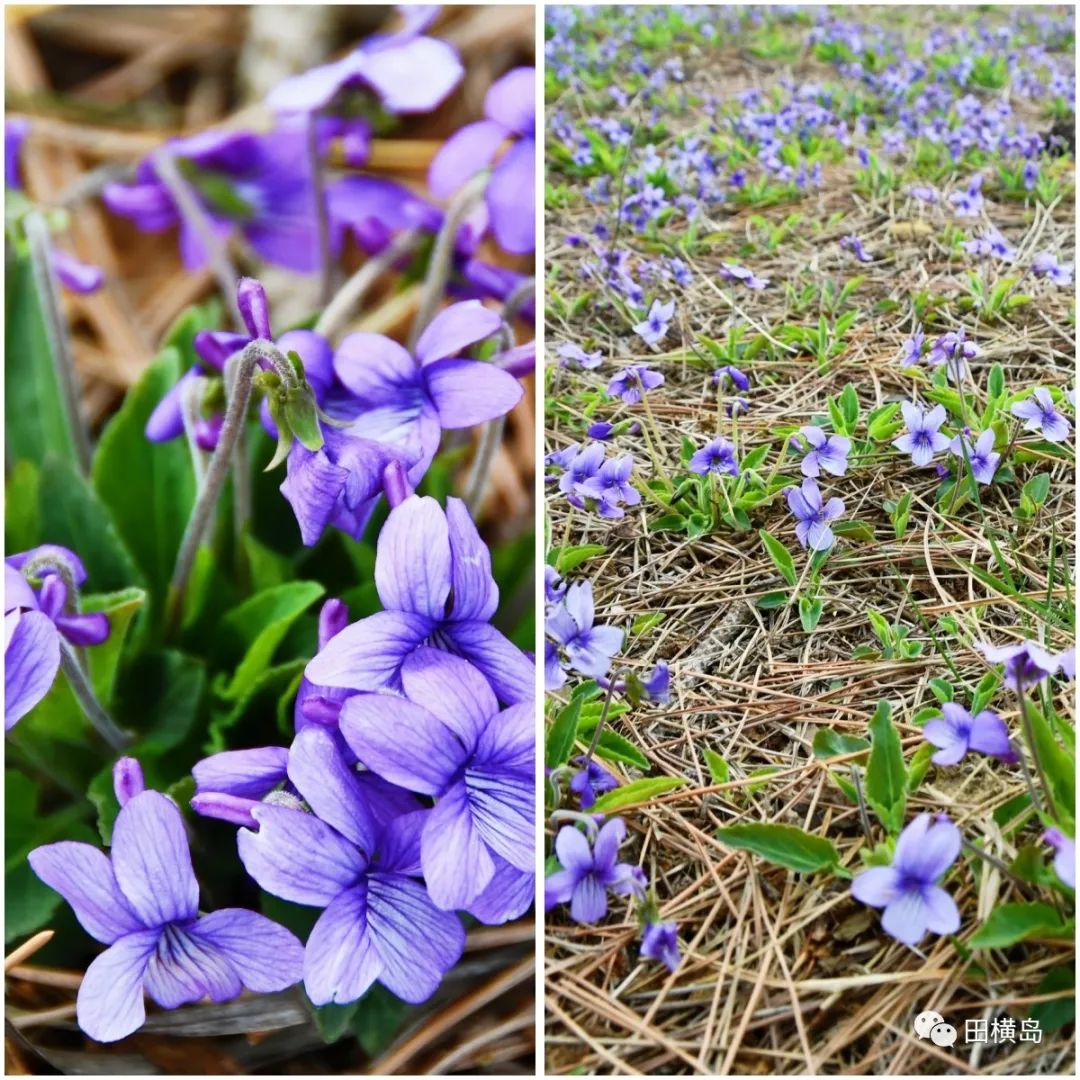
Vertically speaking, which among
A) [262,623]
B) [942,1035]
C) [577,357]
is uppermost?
[577,357]

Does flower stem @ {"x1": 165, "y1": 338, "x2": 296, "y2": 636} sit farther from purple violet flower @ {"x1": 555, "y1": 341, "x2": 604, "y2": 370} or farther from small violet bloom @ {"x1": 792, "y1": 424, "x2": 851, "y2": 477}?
small violet bloom @ {"x1": 792, "y1": 424, "x2": 851, "y2": 477}

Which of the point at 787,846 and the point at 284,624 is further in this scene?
the point at 284,624

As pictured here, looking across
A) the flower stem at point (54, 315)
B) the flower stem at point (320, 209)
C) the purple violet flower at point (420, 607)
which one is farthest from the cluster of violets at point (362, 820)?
the flower stem at point (320, 209)

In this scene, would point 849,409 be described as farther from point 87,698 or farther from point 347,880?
point 87,698

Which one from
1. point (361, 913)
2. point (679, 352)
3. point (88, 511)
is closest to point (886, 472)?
point (679, 352)

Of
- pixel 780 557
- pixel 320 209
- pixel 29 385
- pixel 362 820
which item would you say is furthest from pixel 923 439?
pixel 29 385

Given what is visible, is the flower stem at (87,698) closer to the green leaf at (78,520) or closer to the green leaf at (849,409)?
the green leaf at (78,520)
